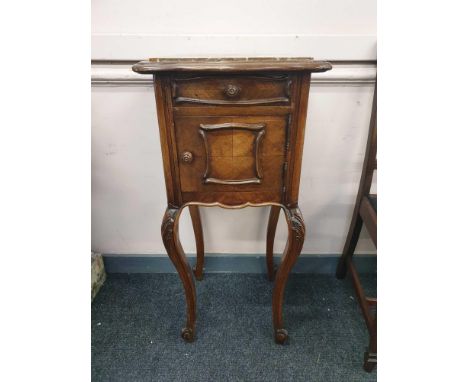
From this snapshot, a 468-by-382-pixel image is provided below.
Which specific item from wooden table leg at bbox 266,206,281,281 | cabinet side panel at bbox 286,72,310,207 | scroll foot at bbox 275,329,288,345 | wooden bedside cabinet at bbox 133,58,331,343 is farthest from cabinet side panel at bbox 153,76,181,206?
scroll foot at bbox 275,329,288,345

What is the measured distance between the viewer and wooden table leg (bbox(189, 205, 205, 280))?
41.4 inches

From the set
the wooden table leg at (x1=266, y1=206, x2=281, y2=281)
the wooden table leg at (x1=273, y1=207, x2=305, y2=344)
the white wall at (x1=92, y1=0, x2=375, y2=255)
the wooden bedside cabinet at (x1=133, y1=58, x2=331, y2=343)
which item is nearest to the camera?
the wooden bedside cabinet at (x1=133, y1=58, x2=331, y2=343)

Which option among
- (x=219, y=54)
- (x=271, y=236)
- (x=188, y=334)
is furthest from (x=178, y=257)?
(x=219, y=54)

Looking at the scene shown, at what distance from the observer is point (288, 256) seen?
2.66ft

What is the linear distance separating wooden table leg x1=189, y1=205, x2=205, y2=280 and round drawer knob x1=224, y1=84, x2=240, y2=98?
472 millimetres

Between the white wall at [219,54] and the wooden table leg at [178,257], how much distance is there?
0.29 meters

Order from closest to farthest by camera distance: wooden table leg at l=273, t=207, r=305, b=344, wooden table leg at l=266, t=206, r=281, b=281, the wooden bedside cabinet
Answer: the wooden bedside cabinet, wooden table leg at l=273, t=207, r=305, b=344, wooden table leg at l=266, t=206, r=281, b=281

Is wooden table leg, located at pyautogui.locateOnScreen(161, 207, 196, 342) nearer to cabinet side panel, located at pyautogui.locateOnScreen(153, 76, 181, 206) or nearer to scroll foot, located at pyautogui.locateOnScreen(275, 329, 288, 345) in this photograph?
cabinet side panel, located at pyautogui.locateOnScreen(153, 76, 181, 206)

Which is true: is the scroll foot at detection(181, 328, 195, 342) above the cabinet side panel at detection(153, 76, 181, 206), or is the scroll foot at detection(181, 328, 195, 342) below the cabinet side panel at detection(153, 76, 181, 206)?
below

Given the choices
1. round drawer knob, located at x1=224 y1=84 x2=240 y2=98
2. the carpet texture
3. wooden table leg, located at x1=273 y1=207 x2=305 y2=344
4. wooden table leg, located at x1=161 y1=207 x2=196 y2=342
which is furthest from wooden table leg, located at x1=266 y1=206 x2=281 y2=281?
round drawer knob, located at x1=224 y1=84 x2=240 y2=98

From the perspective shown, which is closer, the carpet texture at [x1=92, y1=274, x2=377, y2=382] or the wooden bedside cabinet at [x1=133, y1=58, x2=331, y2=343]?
the wooden bedside cabinet at [x1=133, y1=58, x2=331, y2=343]

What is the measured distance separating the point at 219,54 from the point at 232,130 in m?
0.33

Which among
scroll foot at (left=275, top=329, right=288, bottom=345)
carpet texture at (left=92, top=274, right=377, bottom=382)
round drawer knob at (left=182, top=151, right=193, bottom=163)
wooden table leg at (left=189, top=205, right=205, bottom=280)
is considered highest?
round drawer knob at (left=182, top=151, right=193, bottom=163)
